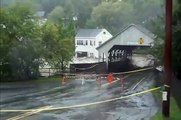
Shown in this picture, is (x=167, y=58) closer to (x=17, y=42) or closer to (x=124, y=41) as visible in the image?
(x=17, y=42)

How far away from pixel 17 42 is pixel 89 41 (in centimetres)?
4851

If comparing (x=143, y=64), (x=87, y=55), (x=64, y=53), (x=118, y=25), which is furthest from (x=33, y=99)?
(x=118, y=25)

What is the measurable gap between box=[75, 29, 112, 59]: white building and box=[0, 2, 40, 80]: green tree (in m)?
44.2

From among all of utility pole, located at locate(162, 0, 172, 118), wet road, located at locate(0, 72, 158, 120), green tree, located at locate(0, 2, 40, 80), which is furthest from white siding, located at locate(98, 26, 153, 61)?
utility pole, located at locate(162, 0, 172, 118)

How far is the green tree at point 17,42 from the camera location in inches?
1449

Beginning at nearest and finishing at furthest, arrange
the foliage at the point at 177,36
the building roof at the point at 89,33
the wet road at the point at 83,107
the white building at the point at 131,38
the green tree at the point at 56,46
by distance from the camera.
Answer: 1. the wet road at the point at 83,107
2. the foliage at the point at 177,36
3. the green tree at the point at 56,46
4. the white building at the point at 131,38
5. the building roof at the point at 89,33

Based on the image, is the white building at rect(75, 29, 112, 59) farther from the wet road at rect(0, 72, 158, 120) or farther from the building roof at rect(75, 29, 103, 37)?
the wet road at rect(0, 72, 158, 120)

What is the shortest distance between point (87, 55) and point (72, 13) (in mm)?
22807

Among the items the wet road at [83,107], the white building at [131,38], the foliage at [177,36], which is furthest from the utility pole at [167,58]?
the white building at [131,38]

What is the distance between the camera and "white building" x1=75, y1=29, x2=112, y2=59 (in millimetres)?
83125

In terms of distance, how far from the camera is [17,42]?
3694cm

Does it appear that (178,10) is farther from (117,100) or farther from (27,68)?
(27,68)

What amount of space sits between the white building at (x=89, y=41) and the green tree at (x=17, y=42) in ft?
145

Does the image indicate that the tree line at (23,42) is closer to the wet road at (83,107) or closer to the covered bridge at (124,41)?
the wet road at (83,107)
